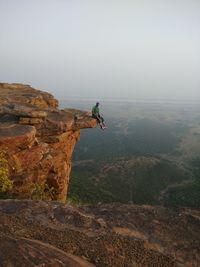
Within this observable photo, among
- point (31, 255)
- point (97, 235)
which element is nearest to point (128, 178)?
point (97, 235)

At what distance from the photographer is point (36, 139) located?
29.7m

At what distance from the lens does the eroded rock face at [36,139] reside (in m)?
26.0

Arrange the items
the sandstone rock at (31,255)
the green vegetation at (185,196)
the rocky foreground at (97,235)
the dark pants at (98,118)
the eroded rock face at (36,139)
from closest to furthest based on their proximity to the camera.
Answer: the sandstone rock at (31,255) < the rocky foreground at (97,235) < the eroded rock face at (36,139) < the dark pants at (98,118) < the green vegetation at (185,196)

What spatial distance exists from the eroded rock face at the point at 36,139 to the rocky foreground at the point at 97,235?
12.5m

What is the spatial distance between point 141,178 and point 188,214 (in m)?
112

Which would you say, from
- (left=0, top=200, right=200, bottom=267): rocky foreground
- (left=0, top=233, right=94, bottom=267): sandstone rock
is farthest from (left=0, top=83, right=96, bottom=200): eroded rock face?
(left=0, top=233, right=94, bottom=267): sandstone rock

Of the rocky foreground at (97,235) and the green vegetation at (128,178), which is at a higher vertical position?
the rocky foreground at (97,235)

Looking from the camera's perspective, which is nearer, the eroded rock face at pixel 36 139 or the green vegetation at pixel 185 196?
the eroded rock face at pixel 36 139

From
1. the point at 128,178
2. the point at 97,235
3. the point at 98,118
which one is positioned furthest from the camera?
the point at 128,178

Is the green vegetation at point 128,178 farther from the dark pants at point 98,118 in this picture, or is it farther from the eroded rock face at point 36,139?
the eroded rock face at point 36,139

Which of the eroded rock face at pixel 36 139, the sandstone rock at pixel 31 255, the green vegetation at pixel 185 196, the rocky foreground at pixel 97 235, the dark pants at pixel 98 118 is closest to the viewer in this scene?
the sandstone rock at pixel 31 255

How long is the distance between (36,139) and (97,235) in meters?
19.9

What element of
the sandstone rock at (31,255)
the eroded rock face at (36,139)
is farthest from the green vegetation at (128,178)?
the sandstone rock at (31,255)

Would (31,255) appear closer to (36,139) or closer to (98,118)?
(36,139)
